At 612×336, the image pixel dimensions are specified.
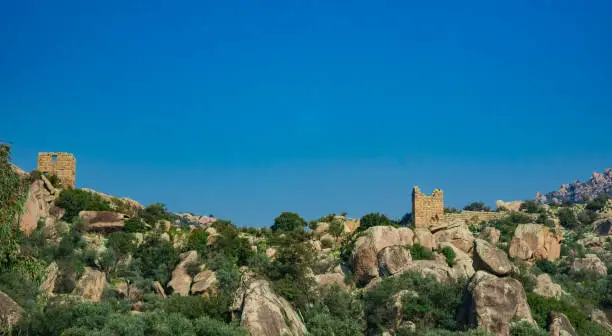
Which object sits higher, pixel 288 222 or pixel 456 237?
pixel 288 222

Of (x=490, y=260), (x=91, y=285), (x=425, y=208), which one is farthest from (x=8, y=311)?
(x=425, y=208)

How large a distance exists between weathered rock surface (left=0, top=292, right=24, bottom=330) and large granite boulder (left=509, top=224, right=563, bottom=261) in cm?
3709

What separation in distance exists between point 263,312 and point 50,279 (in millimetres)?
13981

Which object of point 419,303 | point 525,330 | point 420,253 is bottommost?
point 525,330

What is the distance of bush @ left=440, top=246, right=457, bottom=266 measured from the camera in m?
49.0

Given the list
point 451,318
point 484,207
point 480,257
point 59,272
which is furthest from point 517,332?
point 484,207

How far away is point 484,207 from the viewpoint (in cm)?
9825

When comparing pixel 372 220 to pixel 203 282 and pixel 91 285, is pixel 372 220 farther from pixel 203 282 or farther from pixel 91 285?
pixel 91 285

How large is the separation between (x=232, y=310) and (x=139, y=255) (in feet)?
63.5

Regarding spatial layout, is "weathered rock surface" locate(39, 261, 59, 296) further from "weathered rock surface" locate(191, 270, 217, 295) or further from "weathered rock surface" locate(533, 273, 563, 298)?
"weathered rock surface" locate(533, 273, 563, 298)

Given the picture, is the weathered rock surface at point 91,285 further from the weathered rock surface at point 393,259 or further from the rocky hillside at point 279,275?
the weathered rock surface at point 393,259

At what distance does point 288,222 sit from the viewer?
221ft

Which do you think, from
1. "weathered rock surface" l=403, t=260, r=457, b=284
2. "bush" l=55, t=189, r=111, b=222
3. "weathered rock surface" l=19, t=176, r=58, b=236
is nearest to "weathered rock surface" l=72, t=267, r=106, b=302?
"weathered rock surface" l=19, t=176, r=58, b=236

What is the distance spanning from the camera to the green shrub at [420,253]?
161 ft
